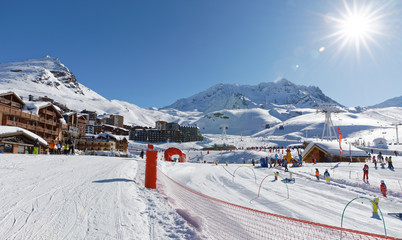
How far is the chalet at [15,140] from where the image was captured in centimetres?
2252

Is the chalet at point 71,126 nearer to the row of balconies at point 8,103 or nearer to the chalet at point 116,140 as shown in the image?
the chalet at point 116,140

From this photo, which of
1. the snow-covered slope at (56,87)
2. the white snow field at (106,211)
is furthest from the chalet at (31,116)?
the snow-covered slope at (56,87)

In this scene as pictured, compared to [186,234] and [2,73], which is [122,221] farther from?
[2,73]

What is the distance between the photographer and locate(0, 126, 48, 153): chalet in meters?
22.5

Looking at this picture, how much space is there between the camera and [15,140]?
2373cm

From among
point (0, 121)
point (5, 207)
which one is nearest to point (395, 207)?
point (5, 207)

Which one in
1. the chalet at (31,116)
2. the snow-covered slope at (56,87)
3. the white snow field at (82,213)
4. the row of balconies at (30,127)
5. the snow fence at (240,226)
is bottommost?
the snow fence at (240,226)

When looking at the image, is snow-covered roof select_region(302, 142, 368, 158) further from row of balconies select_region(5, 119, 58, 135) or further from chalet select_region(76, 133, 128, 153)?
row of balconies select_region(5, 119, 58, 135)

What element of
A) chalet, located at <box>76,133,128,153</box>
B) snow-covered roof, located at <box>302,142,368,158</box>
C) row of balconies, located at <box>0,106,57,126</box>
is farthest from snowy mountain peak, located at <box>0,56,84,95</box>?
snow-covered roof, located at <box>302,142,368,158</box>

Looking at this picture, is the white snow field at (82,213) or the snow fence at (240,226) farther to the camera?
the snow fence at (240,226)

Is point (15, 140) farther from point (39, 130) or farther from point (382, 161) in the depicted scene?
point (382, 161)

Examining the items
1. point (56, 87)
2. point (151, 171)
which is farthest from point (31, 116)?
point (56, 87)

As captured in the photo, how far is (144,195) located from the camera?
271 inches

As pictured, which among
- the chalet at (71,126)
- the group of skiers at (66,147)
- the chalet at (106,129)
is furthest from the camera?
the chalet at (106,129)
